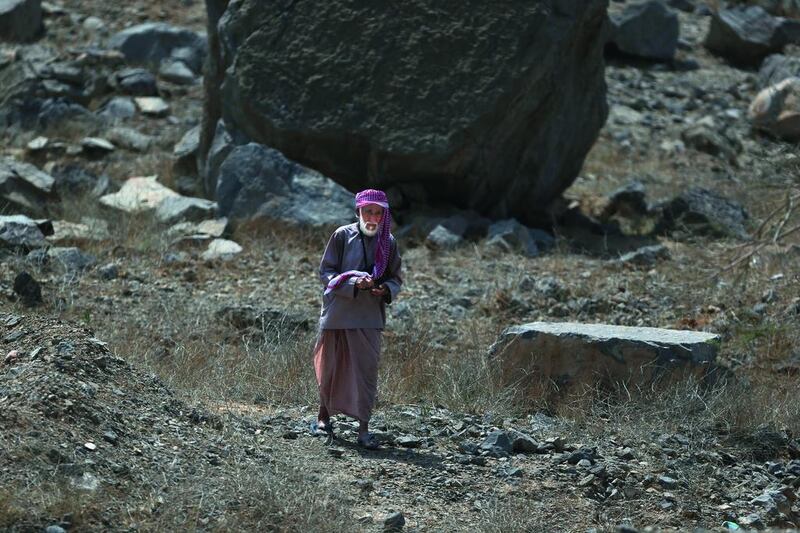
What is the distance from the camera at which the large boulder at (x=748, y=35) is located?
15.4m

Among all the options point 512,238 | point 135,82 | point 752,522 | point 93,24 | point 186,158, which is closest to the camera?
point 752,522

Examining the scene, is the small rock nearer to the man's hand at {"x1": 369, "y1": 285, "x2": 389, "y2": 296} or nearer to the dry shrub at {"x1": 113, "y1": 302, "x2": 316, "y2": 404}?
the dry shrub at {"x1": 113, "y1": 302, "x2": 316, "y2": 404}

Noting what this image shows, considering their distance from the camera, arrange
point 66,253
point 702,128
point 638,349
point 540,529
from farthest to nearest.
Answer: point 702,128 → point 66,253 → point 638,349 → point 540,529

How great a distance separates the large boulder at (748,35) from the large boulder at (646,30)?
2.61 ft

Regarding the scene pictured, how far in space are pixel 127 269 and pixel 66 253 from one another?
392 mm

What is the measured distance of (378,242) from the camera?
5102 mm

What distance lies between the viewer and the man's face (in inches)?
198

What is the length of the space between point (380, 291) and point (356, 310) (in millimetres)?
161

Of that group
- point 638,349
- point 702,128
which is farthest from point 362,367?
point 702,128

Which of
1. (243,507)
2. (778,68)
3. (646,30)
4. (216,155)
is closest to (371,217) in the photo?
(243,507)

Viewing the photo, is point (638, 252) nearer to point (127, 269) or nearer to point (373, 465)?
point (127, 269)

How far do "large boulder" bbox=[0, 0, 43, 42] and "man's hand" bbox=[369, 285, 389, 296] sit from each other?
32.4 feet

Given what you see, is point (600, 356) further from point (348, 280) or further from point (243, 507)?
point (243, 507)

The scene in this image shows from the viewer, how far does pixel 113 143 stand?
11211mm
